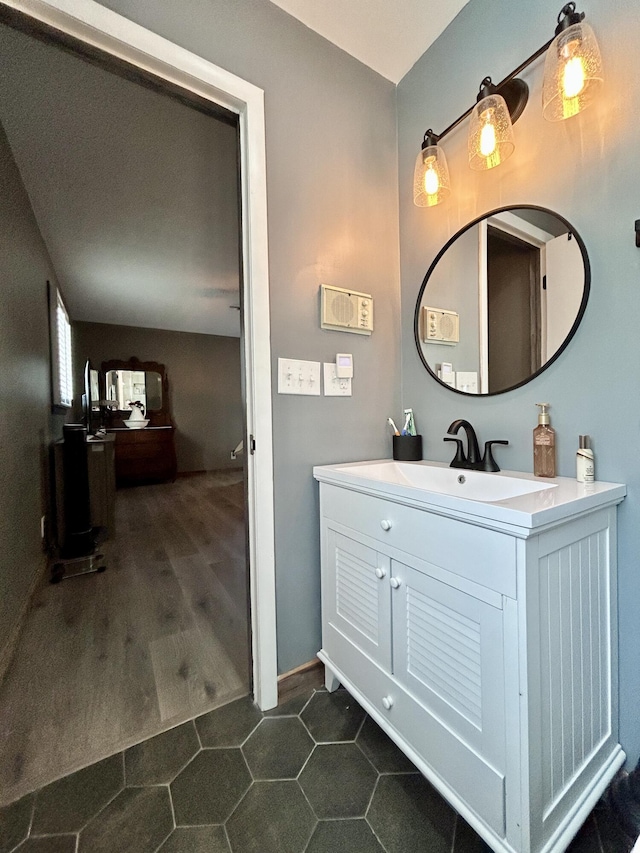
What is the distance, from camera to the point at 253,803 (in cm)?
86

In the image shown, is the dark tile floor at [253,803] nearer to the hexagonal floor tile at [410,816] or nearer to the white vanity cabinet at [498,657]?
the hexagonal floor tile at [410,816]

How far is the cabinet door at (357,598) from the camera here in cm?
98

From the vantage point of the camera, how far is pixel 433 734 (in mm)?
813

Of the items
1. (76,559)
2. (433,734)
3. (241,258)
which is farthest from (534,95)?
(76,559)

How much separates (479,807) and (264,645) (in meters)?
0.73

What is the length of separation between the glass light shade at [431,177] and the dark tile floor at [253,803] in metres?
1.93

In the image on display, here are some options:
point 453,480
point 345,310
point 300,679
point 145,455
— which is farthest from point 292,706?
point 145,455

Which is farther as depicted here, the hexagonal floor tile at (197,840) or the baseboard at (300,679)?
the baseboard at (300,679)

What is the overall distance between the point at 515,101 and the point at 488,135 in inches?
8.0

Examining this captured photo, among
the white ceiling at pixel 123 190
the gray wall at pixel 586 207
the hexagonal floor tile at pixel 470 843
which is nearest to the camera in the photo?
the hexagonal floor tile at pixel 470 843

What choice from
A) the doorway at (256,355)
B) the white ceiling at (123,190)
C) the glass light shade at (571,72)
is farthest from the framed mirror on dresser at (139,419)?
the glass light shade at (571,72)

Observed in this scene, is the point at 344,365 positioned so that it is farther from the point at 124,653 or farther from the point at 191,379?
the point at 191,379

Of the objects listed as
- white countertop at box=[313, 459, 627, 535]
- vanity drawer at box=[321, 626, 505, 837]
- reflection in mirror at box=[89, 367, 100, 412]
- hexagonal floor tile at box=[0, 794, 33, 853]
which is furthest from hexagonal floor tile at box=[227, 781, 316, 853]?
reflection in mirror at box=[89, 367, 100, 412]

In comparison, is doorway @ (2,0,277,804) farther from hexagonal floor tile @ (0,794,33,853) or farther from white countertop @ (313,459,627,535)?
hexagonal floor tile @ (0,794,33,853)
